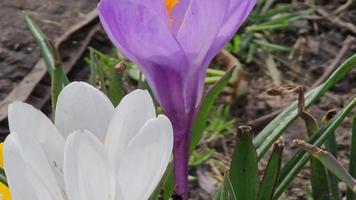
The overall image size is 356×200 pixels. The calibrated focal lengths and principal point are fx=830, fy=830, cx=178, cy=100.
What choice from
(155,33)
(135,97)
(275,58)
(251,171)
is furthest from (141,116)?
(275,58)

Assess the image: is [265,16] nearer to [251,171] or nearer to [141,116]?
[251,171]

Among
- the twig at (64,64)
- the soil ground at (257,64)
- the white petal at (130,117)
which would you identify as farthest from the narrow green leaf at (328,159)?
the twig at (64,64)

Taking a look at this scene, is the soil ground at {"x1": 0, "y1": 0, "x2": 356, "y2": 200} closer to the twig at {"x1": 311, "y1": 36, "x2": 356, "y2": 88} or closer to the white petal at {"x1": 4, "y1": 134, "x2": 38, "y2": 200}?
the twig at {"x1": 311, "y1": 36, "x2": 356, "y2": 88}

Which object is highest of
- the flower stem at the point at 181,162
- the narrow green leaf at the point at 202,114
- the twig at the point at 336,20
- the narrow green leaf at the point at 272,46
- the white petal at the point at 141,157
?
the white petal at the point at 141,157

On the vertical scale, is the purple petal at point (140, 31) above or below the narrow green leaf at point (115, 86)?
above

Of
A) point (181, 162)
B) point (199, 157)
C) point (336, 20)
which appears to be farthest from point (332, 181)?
point (336, 20)

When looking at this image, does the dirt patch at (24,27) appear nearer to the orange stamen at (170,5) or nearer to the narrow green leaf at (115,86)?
the narrow green leaf at (115,86)

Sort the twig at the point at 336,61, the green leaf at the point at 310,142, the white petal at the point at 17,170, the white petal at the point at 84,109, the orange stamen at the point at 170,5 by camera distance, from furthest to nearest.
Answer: the twig at the point at 336,61
the green leaf at the point at 310,142
the orange stamen at the point at 170,5
the white petal at the point at 84,109
the white petal at the point at 17,170
